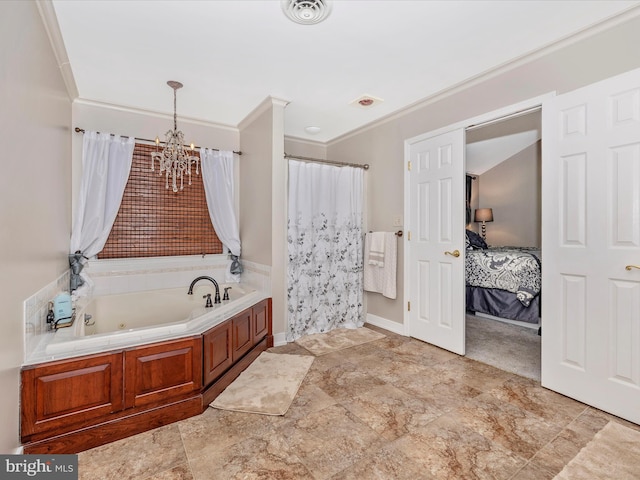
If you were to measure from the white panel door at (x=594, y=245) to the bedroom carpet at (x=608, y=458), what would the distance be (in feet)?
0.81

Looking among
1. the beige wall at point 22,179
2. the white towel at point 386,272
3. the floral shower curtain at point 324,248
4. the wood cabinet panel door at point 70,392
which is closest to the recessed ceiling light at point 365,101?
the floral shower curtain at point 324,248

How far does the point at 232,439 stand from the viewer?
69.1 inches

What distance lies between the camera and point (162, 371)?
1.91 metres

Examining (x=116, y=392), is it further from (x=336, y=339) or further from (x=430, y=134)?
(x=430, y=134)

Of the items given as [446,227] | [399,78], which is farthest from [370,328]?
[399,78]

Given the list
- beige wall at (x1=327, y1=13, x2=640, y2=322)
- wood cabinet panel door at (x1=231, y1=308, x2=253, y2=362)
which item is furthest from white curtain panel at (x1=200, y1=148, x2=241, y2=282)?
beige wall at (x1=327, y1=13, x2=640, y2=322)

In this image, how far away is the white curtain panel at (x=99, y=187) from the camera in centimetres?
296

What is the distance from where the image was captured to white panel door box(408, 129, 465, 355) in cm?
289

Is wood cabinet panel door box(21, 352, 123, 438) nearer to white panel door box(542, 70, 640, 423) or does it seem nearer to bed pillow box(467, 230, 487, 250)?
white panel door box(542, 70, 640, 423)

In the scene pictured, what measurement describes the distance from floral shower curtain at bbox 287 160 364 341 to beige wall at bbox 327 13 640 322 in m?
0.27

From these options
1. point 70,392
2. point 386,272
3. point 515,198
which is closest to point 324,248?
point 386,272

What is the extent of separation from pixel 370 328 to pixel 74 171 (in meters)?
3.46

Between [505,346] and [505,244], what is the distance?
11.2ft

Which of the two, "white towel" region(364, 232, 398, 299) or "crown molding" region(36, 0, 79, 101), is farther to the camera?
"white towel" region(364, 232, 398, 299)
